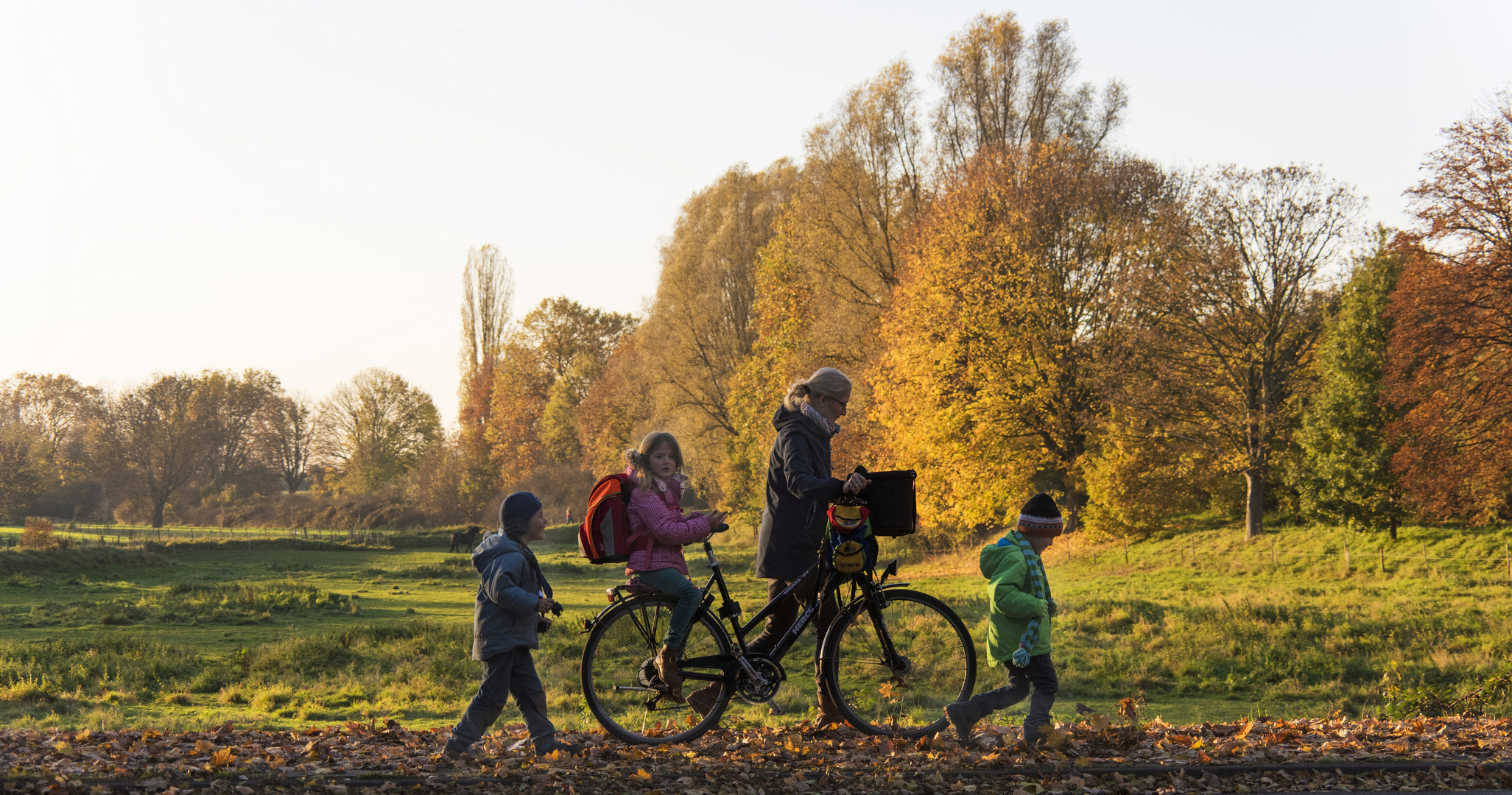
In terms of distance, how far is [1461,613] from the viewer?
17219mm

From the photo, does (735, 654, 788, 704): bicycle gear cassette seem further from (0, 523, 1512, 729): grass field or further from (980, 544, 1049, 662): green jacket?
(0, 523, 1512, 729): grass field

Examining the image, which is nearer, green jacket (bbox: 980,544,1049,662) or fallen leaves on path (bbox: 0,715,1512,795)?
fallen leaves on path (bbox: 0,715,1512,795)

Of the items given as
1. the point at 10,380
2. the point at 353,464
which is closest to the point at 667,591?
the point at 353,464

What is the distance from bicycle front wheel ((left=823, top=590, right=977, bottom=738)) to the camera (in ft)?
19.3

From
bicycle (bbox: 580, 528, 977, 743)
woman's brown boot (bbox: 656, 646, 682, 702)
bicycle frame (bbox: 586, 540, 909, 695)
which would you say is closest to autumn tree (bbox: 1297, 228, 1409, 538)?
bicycle (bbox: 580, 528, 977, 743)

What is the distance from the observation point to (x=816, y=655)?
19.4ft

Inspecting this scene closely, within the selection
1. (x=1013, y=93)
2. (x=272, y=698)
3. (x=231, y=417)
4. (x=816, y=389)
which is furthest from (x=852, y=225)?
(x=231, y=417)

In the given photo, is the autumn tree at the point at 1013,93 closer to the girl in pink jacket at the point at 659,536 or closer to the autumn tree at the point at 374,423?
the girl in pink jacket at the point at 659,536

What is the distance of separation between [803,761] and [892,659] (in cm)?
92

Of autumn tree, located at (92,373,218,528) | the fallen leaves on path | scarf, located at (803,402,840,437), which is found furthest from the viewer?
autumn tree, located at (92,373,218,528)

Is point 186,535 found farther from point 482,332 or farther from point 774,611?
point 774,611

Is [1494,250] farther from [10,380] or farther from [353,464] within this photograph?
[10,380]

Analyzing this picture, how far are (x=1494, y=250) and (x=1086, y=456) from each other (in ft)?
31.8

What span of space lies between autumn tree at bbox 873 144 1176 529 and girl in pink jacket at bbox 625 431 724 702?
20.0 metres
